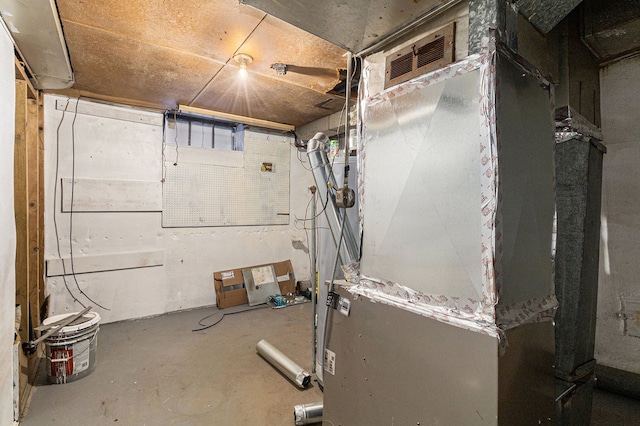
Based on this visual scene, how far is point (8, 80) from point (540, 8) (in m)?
2.65

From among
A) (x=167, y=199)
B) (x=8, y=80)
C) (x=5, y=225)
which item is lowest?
(x=5, y=225)

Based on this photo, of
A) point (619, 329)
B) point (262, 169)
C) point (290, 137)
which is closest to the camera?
point (619, 329)

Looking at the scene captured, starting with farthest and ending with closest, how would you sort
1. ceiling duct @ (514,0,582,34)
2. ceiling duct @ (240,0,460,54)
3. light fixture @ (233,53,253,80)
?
light fixture @ (233,53,253,80) → ceiling duct @ (240,0,460,54) → ceiling duct @ (514,0,582,34)

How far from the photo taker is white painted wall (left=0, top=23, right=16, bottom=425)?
1.48 meters

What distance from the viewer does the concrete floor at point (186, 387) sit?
1851 mm

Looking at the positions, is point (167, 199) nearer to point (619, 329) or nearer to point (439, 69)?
point (439, 69)

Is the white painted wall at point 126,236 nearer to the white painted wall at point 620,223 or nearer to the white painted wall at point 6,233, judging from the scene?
the white painted wall at point 6,233

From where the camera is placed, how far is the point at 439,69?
1.17m

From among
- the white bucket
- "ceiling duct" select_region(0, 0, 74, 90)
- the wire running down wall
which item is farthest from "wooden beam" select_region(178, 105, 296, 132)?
the white bucket

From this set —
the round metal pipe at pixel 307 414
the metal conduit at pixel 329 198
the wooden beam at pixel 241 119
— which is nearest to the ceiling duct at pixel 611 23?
the metal conduit at pixel 329 198

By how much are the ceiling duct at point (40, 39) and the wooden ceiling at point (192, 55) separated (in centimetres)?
8

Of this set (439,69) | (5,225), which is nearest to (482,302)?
(439,69)

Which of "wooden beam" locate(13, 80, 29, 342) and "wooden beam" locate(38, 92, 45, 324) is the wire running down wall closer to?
"wooden beam" locate(38, 92, 45, 324)

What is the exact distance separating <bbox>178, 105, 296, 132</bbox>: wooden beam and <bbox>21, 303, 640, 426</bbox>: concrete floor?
8.31ft
